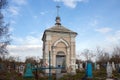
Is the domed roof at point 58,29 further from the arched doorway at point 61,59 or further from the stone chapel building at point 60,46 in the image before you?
the arched doorway at point 61,59

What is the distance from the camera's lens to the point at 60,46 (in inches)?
1110

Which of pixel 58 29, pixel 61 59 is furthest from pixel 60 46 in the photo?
pixel 58 29

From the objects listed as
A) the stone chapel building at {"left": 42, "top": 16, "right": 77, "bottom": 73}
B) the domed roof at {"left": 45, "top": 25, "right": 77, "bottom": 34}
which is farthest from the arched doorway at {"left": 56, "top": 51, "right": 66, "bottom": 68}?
the domed roof at {"left": 45, "top": 25, "right": 77, "bottom": 34}

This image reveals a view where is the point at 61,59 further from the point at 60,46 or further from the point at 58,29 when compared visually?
the point at 58,29

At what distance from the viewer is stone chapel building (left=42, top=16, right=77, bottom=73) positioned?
27609 mm

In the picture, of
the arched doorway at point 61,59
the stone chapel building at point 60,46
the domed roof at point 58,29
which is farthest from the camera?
the domed roof at point 58,29

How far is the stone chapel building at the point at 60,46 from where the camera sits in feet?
90.6

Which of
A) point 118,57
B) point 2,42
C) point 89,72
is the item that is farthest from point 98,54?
point 2,42

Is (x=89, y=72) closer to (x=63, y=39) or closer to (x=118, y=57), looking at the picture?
(x=63, y=39)

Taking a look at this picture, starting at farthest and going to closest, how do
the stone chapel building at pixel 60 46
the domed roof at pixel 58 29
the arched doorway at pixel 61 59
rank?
the domed roof at pixel 58 29 < the arched doorway at pixel 61 59 < the stone chapel building at pixel 60 46

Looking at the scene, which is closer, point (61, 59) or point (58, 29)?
point (61, 59)

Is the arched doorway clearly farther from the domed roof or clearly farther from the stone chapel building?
the domed roof

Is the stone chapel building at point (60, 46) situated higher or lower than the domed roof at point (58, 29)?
lower

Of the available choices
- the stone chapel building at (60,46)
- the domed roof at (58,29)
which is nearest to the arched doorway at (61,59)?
the stone chapel building at (60,46)
